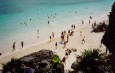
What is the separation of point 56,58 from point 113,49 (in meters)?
4.33

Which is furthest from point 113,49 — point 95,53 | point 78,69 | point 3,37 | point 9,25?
point 9,25

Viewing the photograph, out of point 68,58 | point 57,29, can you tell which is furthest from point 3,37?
point 68,58

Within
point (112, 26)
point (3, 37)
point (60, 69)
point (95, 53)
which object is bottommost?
point (3, 37)

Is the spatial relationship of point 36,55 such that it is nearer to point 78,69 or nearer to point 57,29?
point 78,69

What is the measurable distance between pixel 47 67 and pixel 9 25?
56916 mm

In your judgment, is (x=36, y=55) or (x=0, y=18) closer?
(x=36, y=55)

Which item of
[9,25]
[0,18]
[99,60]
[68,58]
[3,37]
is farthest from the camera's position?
[0,18]

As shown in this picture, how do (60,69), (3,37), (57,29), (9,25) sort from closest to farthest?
(60,69) < (3,37) < (57,29) < (9,25)

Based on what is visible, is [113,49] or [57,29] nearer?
[113,49]

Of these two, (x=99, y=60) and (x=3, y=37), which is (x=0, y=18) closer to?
(x=3, y=37)

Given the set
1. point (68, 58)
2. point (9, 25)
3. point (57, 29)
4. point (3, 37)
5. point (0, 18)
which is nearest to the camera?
point (68, 58)

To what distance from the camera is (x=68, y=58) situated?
104ft

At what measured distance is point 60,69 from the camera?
717 inches

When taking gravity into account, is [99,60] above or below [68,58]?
above
